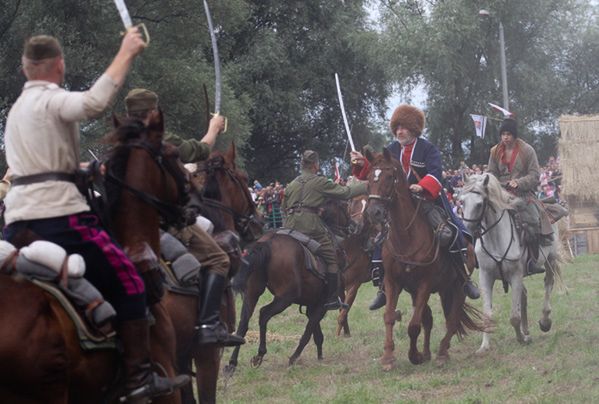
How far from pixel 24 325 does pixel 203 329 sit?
259 cm

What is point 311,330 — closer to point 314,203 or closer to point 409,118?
point 314,203

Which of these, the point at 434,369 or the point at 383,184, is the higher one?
the point at 383,184

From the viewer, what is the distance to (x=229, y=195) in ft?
29.3

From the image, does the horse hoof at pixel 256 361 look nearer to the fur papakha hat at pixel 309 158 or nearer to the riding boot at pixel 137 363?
the fur papakha hat at pixel 309 158

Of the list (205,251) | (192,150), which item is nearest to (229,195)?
(205,251)

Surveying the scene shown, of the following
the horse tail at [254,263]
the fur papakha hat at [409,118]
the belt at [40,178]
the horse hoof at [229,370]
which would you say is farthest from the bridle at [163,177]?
the fur papakha hat at [409,118]

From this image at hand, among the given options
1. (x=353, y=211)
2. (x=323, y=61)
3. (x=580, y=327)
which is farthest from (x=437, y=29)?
(x=580, y=327)

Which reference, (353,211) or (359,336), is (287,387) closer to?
(359,336)

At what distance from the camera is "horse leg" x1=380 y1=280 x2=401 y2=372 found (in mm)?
11977

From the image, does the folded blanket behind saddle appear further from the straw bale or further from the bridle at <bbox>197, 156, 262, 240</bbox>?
the straw bale

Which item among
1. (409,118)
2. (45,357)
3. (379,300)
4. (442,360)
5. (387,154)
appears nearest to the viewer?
(45,357)

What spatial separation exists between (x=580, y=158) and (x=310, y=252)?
1697cm

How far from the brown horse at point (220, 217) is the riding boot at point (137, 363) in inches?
80.0

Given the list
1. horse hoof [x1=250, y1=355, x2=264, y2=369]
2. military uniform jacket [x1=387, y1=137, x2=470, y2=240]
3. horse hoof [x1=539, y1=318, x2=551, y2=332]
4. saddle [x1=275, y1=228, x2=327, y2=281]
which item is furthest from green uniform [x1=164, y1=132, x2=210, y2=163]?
horse hoof [x1=539, y1=318, x2=551, y2=332]
